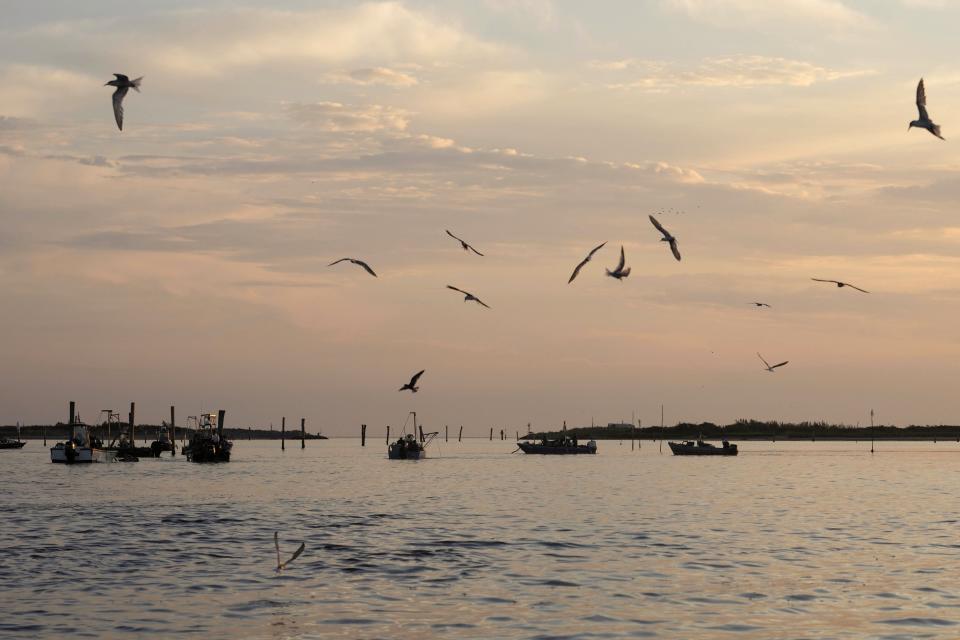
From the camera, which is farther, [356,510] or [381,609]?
[356,510]

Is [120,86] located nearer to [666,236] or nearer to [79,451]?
[666,236]

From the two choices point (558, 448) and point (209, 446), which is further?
point (558, 448)

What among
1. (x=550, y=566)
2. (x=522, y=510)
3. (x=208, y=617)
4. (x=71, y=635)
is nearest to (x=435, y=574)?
(x=550, y=566)

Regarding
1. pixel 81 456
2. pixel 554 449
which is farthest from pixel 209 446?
pixel 554 449

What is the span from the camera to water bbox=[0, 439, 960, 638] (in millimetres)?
25141

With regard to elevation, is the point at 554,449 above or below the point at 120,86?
below

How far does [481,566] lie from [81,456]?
325 ft

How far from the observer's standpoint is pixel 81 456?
124m

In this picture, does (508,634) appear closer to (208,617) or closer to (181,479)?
(208,617)

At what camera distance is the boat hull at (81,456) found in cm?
12375

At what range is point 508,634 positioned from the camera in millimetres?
23891

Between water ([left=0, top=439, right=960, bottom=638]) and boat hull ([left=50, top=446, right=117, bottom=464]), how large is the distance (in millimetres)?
57186

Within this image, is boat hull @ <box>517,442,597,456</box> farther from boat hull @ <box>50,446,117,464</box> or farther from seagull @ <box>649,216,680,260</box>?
seagull @ <box>649,216,680,260</box>

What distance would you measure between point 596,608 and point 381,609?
4.82m
